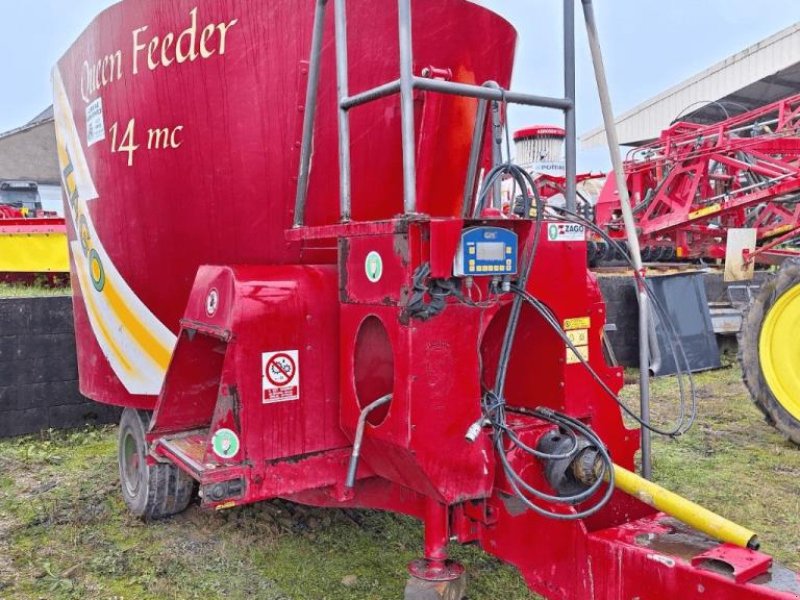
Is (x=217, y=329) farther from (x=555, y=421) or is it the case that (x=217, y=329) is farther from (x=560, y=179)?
(x=560, y=179)

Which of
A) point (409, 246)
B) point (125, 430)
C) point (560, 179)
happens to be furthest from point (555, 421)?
point (560, 179)

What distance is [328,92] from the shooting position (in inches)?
97.0

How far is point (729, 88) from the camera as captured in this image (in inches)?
919

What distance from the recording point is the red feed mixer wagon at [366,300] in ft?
6.12

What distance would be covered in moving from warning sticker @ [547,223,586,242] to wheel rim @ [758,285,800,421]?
2756 millimetres

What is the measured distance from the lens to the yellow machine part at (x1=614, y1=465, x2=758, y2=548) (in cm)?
166

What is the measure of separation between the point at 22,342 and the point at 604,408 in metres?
3.64

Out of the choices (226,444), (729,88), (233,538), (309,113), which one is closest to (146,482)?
(233,538)

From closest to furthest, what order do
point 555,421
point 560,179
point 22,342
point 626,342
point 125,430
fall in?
1. point 555,421
2. point 125,430
3. point 22,342
4. point 626,342
5. point 560,179

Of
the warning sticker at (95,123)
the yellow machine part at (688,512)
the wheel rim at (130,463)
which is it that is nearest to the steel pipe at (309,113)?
the warning sticker at (95,123)

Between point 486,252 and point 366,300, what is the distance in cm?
40

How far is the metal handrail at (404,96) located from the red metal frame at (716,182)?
545 cm

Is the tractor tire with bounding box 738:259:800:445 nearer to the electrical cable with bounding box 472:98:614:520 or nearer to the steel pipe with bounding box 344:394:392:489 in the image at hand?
the electrical cable with bounding box 472:98:614:520

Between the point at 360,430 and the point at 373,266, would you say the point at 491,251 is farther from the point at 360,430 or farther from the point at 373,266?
the point at 360,430
